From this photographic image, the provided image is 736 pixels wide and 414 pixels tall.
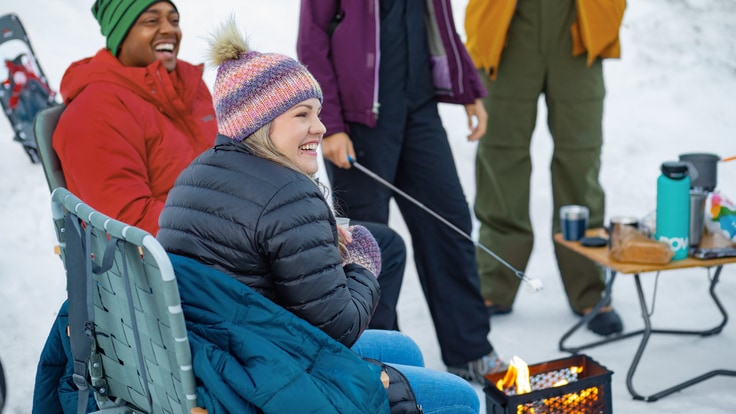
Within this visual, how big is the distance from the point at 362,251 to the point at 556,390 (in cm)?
74

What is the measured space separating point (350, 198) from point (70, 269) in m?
1.63

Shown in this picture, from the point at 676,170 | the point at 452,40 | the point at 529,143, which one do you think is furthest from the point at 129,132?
the point at 529,143

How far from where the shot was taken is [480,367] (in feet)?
11.4

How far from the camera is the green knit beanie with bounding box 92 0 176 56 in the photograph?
2846 mm

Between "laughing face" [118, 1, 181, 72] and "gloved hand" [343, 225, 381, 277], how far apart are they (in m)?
1.10

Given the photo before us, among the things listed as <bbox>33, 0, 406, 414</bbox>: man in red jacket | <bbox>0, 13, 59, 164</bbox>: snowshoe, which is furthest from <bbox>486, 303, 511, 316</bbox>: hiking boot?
<bbox>0, 13, 59, 164</bbox>: snowshoe

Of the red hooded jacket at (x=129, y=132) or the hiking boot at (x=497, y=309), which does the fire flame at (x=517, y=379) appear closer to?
the red hooded jacket at (x=129, y=132)

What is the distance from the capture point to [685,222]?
3244 mm

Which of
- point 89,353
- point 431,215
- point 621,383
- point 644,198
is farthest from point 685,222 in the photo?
point 644,198

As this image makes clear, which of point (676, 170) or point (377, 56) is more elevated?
point (377, 56)

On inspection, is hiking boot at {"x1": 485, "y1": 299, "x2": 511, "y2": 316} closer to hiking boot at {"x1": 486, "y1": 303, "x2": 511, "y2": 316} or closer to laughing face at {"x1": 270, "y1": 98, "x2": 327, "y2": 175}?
hiking boot at {"x1": 486, "y1": 303, "x2": 511, "y2": 316}

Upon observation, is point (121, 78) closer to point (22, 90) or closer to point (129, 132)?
point (129, 132)

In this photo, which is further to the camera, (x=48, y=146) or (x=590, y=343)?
(x=590, y=343)

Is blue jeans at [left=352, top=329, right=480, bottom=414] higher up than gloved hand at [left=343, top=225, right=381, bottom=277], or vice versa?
gloved hand at [left=343, top=225, right=381, bottom=277]
